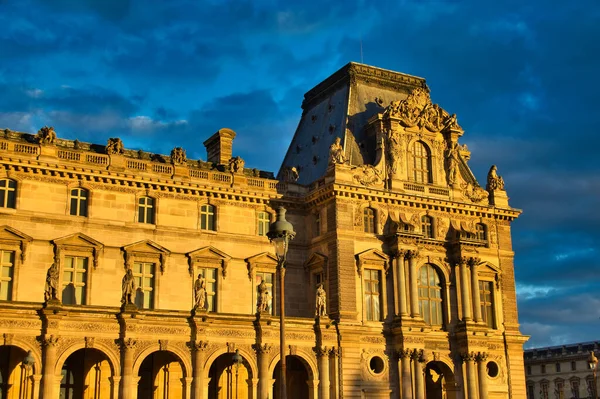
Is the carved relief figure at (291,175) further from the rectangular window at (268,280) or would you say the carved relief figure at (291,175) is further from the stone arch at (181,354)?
the stone arch at (181,354)

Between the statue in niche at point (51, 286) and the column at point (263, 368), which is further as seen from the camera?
the column at point (263, 368)

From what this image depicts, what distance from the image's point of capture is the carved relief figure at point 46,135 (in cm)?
4662

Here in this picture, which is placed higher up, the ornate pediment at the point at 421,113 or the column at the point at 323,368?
the ornate pediment at the point at 421,113

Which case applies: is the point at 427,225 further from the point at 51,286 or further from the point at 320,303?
the point at 51,286

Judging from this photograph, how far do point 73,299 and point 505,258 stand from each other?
2814 cm

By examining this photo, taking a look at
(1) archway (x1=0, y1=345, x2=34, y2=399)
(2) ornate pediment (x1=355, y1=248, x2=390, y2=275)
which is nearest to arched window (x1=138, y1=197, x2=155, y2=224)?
(1) archway (x1=0, y1=345, x2=34, y2=399)

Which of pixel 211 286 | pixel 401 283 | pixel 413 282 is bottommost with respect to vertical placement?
pixel 211 286

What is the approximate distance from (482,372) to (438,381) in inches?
138

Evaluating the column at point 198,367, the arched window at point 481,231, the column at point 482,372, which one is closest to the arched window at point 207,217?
the column at point 198,367

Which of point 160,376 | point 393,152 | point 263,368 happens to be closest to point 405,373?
point 263,368

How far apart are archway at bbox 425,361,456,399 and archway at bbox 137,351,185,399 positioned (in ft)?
53.9

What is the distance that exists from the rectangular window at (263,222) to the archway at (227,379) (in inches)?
309

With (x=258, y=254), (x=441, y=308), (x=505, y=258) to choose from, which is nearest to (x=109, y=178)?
(x=258, y=254)

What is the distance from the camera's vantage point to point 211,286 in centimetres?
4997
